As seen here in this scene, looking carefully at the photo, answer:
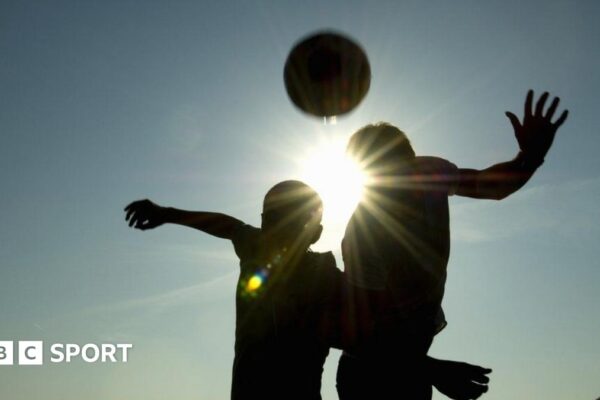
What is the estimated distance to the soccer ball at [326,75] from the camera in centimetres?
564

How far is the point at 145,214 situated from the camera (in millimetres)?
5207

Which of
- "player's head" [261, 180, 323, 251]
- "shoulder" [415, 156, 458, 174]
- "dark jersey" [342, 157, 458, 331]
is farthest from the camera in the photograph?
"player's head" [261, 180, 323, 251]

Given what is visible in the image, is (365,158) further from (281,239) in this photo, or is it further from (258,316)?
(258,316)

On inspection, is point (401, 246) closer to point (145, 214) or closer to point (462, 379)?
point (462, 379)

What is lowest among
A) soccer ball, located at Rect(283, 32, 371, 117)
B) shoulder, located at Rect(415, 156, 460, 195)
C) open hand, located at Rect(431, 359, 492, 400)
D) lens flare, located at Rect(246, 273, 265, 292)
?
open hand, located at Rect(431, 359, 492, 400)

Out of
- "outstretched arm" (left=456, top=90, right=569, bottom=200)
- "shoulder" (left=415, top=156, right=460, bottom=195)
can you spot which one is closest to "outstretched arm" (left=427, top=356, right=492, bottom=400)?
"shoulder" (left=415, top=156, right=460, bottom=195)

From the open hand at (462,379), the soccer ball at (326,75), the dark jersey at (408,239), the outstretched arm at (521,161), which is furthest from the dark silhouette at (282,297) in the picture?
the open hand at (462,379)

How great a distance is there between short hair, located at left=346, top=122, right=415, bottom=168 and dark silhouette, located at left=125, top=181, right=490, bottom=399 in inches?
34.6

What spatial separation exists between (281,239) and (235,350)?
0.99 m

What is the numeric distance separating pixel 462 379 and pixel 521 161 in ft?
6.03

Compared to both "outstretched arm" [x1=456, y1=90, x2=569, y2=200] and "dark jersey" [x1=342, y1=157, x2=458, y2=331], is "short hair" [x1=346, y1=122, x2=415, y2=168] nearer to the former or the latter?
"dark jersey" [x1=342, y1=157, x2=458, y2=331]

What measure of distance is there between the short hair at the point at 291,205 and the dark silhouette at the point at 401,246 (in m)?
0.82

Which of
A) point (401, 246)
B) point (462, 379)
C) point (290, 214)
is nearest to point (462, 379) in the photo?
point (462, 379)

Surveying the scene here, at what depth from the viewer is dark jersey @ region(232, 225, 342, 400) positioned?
4734 mm
